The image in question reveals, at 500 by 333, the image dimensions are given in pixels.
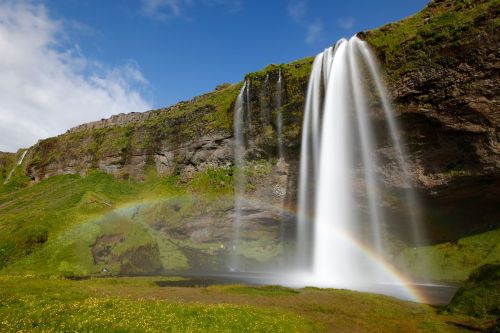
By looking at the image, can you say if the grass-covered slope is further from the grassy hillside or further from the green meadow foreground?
the green meadow foreground

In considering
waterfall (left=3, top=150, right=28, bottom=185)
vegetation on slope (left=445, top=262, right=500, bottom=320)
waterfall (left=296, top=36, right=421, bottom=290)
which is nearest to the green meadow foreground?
vegetation on slope (left=445, top=262, right=500, bottom=320)

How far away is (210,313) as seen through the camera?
734 inches

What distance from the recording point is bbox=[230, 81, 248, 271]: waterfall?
59.0 meters

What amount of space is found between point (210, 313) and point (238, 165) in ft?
155

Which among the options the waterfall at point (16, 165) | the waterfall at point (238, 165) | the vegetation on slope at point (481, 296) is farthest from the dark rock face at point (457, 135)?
the waterfall at point (16, 165)

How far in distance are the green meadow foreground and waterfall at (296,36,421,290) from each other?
59.9ft

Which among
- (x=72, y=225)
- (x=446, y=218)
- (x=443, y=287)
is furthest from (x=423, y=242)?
(x=72, y=225)

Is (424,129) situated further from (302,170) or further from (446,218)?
(302,170)

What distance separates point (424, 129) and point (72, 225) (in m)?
49.7

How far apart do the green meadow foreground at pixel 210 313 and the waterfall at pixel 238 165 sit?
30594mm

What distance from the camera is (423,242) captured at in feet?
156

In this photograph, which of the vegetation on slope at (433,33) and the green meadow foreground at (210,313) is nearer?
the green meadow foreground at (210,313)

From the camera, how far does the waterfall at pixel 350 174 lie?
45125mm

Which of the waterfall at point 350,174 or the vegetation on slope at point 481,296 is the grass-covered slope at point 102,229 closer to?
the waterfall at point 350,174
